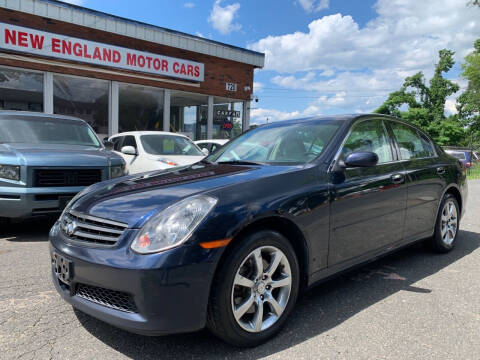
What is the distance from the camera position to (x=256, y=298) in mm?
2375

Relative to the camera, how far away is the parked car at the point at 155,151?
7.13 metres

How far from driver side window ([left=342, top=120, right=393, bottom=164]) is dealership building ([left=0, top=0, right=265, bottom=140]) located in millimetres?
11432

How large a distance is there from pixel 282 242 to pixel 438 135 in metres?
54.7

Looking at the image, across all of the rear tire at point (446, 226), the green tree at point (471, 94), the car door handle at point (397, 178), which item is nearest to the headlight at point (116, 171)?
the car door handle at point (397, 178)

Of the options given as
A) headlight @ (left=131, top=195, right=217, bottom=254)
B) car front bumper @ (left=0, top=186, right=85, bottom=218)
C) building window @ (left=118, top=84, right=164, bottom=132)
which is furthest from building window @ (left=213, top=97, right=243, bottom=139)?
headlight @ (left=131, top=195, right=217, bottom=254)

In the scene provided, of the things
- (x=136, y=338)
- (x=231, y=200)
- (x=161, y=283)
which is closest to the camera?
(x=161, y=283)

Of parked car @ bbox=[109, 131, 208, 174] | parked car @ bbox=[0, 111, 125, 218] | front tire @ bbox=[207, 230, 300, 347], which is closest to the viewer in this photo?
front tire @ bbox=[207, 230, 300, 347]

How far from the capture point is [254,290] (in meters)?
2.37

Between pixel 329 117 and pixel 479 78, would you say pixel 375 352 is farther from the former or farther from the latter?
pixel 479 78

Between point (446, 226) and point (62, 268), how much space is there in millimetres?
4061

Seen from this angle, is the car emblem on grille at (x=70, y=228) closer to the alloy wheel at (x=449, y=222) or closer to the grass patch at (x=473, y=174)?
the alloy wheel at (x=449, y=222)

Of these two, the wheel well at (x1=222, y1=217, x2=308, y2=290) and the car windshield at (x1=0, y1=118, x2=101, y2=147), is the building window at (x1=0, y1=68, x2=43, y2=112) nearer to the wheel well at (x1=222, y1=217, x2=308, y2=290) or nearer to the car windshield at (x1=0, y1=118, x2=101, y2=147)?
the car windshield at (x1=0, y1=118, x2=101, y2=147)

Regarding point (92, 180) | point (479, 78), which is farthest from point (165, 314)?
point (479, 78)

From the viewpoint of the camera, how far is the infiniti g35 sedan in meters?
2.07
